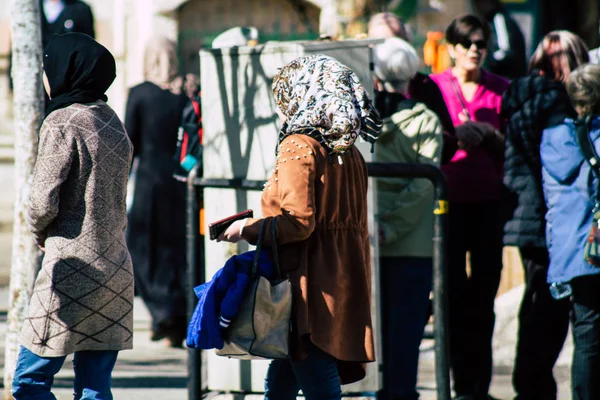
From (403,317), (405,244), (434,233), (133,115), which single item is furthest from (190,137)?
(434,233)

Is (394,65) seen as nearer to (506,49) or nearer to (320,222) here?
(320,222)

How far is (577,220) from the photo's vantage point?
570 centimetres

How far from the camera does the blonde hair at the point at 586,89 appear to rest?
5746mm

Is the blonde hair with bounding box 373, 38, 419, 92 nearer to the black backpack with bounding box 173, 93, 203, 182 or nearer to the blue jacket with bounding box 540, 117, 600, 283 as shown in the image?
the blue jacket with bounding box 540, 117, 600, 283

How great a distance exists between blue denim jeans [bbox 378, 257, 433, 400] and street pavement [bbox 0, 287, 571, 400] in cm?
71

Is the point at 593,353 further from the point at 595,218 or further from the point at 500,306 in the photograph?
the point at 500,306

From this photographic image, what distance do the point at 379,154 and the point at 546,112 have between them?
33.0 inches

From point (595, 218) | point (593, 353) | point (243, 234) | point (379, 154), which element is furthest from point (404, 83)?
point (243, 234)

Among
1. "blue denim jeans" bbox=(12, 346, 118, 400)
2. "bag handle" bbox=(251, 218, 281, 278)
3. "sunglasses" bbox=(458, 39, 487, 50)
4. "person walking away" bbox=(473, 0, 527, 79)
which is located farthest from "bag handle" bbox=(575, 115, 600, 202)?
"person walking away" bbox=(473, 0, 527, 79)

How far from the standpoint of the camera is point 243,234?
4473mm

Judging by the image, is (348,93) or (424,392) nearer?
(348,93)

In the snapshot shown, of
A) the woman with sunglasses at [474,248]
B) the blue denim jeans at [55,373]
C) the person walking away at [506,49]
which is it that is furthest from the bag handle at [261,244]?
the person walking away at [506,49]

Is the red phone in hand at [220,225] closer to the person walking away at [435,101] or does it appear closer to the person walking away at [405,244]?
the person walking away at [405,244]

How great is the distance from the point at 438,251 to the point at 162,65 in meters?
3.56
